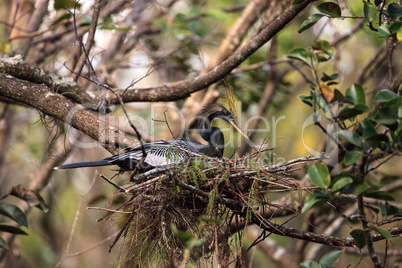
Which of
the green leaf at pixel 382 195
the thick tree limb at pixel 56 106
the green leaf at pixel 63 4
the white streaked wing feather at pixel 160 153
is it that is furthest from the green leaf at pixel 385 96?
the green leaf at pixel 63 4

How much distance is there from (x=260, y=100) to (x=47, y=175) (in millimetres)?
3707

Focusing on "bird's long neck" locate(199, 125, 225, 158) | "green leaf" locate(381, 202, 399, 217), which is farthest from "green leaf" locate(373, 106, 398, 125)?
"bird's long neck" locate(199, 125, 225, 158)

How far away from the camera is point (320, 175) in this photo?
93.4 inches

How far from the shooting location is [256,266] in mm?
9945

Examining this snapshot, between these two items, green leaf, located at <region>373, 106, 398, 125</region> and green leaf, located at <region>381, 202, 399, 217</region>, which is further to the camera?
green leaf, located at <region>381, 202, 399, 217</region>

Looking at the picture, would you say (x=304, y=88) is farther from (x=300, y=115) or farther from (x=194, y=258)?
(x=194, y=258)

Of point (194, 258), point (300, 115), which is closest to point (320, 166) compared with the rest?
point (194, 258)

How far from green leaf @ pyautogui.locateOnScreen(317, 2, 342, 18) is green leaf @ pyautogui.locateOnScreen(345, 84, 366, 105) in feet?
2.41

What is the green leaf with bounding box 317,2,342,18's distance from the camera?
2836 mm

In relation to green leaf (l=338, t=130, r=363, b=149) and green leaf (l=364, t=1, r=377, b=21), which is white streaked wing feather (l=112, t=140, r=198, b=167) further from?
green leaf (l=364, t=1, r=377, b=21)

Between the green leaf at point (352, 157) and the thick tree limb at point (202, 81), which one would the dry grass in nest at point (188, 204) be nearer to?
the green leaf at point (352, 157)

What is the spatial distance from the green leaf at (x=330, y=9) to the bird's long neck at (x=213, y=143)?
1751 mm

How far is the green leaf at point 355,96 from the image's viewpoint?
2.35 meters

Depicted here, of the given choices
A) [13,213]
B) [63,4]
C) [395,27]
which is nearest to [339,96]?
[395,27]
